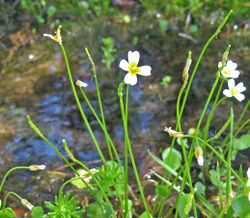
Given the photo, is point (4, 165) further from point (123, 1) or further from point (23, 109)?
point (123, 1)

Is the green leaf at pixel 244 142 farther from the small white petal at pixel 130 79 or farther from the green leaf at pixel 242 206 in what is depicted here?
the small white petal at pixel 130 79

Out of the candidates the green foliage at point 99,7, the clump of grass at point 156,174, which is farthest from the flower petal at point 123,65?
the green foliage at point 99,7

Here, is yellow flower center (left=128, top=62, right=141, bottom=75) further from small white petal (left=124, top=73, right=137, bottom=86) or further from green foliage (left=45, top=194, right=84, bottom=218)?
green foliage (left=45, top=194, right=84, bottom=218)

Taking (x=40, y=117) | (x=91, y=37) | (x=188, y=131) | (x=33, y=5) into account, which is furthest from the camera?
(x=33, y=5)

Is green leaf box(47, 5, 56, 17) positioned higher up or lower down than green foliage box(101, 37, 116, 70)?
higher up

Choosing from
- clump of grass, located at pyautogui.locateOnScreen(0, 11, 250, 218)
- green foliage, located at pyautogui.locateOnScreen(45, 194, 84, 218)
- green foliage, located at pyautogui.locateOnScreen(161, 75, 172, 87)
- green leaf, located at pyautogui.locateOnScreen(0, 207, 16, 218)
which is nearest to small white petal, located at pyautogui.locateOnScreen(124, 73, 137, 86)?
clump of grass, located at pyautogui.locateOnScreen(0, 11, 250, 218)

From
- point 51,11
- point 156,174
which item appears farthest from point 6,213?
point 51,11

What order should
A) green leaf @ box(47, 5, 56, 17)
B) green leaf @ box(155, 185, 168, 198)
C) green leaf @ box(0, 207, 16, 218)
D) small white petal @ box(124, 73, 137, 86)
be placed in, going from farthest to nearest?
green leaf @ box(47, 5, 56, 17)
green leaf @ box(155, 185, 168, 198)
green leaf @ box(0, 207, 16, 218)
small white petal @ box(124, 73, 137, 86)

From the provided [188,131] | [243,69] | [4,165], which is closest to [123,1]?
[243,69]

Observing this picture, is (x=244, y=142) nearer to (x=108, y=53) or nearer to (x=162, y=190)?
(x=162, y=190)
